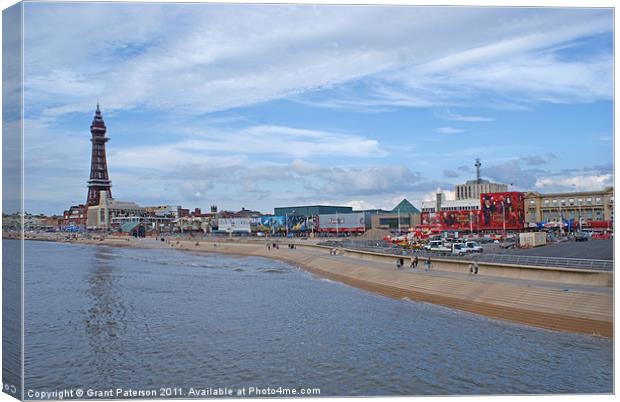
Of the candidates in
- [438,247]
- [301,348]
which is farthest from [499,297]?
[438,247]

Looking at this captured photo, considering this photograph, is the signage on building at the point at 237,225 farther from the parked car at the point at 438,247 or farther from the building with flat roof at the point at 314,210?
the parked car at the point at 438,247

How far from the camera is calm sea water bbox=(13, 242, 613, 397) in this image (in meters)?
20.3

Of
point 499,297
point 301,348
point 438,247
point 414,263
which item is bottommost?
point 301,348

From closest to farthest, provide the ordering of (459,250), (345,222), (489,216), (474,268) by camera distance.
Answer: (474,268)
(459,250)
(489,216)
(345,222)

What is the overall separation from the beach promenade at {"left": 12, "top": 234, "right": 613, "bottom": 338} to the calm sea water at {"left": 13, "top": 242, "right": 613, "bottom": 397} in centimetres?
103

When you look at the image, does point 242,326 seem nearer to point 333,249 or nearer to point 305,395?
point 305,395

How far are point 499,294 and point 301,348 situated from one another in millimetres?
13230

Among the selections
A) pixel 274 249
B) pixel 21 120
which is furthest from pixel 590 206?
pixel 21 120

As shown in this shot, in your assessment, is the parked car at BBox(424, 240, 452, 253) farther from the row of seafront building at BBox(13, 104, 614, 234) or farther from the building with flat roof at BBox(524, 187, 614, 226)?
the building with flat roof at BBox(524, 187, 614, 226)

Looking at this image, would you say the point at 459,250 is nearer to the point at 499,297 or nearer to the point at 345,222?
the point at 499,297

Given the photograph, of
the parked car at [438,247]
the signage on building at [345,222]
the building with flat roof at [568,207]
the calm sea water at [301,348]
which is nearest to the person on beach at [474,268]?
the calm sea water at [301,348]

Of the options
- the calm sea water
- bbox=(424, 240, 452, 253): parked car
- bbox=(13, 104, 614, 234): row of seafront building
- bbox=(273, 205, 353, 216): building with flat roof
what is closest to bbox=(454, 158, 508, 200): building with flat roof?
bbox=(13, 104, 614, 234): row of seafront building

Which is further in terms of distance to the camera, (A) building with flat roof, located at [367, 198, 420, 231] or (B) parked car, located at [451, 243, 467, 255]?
(A) building with flat roof, located at [367, 198, 420, 231]

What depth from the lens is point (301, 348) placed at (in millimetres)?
25047
